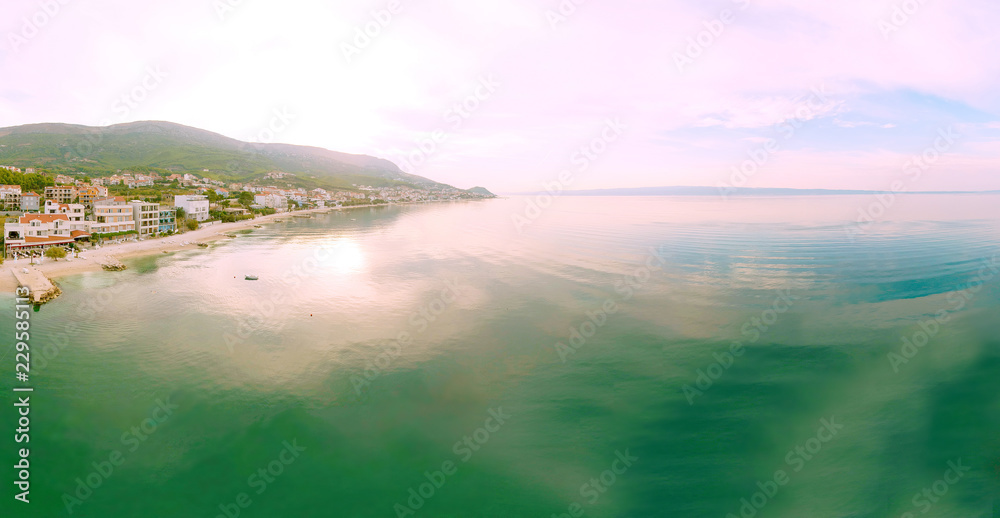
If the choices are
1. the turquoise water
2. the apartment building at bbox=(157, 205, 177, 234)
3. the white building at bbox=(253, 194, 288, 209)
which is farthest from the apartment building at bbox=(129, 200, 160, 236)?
the white building at bbox=(253, 194, 288, 209)

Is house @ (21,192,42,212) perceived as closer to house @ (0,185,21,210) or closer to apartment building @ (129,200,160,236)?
house @ (0,185,21,210)

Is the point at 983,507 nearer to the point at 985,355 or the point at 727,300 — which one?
the point at 985,355

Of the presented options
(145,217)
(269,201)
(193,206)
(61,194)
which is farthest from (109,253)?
(269,201)

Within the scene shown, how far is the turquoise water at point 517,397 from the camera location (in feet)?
38.8

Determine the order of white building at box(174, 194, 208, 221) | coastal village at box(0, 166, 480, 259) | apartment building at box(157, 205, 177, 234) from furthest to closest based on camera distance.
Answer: white building at box(174, 194, 208, 221), apartment building at box(157, 205, 177, 234), coastal village at box(0, 166, 480, 259)

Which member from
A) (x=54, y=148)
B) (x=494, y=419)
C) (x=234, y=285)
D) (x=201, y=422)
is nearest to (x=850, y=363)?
(x=494, y=419)

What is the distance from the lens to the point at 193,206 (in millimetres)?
65938

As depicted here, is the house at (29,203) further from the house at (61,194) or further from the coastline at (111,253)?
the coastline at (111,253)

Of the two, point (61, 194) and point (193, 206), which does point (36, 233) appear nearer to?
point (193, 206)

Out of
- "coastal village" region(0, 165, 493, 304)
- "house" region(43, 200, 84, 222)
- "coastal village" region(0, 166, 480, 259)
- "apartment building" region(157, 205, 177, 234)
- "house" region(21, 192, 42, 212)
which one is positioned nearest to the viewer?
"coastal village" region(0, 165, 493, 304)

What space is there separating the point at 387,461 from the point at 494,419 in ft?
12.5

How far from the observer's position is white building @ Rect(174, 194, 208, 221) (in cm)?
6438

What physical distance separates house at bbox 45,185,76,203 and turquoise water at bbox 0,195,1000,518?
1782 inches

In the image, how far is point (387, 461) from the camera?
1281 cm
